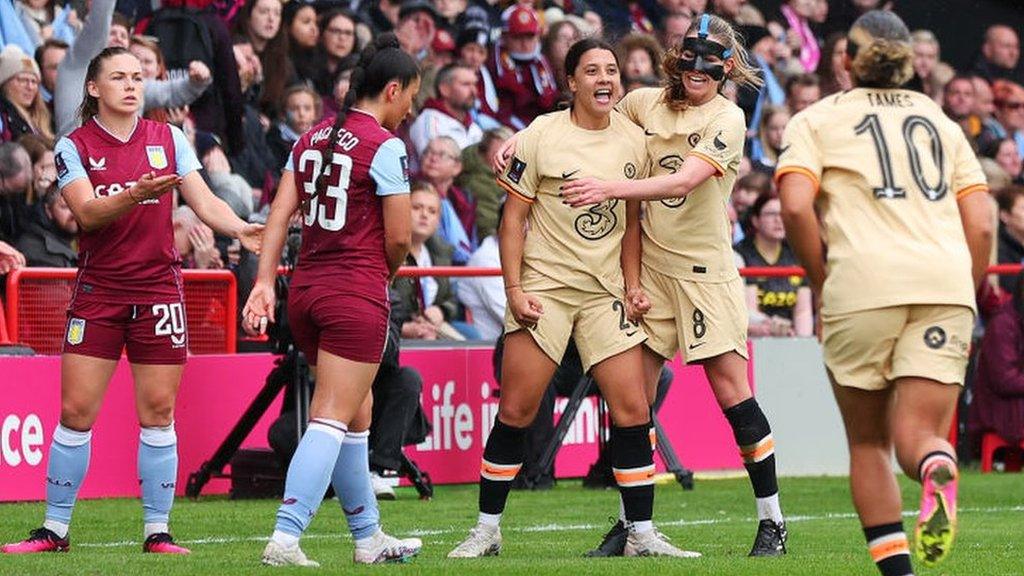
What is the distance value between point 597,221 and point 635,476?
112cm

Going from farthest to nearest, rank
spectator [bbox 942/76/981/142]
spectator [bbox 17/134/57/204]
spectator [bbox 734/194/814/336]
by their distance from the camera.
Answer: spectator [bbox 942/76/981/142], spectator [bbox 734/194/814/336], spectator [bbox 17/134/57/204]

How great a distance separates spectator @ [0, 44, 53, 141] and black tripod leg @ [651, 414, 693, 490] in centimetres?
464

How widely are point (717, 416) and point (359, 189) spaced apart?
27.4ft

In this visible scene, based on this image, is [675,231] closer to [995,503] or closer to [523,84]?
[995,503]

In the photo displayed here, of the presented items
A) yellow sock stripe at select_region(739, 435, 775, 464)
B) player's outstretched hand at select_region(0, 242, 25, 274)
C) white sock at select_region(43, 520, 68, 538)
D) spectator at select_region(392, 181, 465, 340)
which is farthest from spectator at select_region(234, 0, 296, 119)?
yellow sock stripe at select_region(739, 435, 775, 464)

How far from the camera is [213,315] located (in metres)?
13.6

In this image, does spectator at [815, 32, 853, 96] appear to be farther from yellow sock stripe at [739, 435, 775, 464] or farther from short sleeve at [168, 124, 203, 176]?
short sleeve at [168, 124, 203, 176]

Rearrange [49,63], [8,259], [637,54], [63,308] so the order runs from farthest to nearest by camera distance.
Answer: [637,54] < [49,63] < [63,308] < [8,259]

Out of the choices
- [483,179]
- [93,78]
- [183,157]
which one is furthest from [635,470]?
[483,179]

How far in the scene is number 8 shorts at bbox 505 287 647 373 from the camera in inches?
357

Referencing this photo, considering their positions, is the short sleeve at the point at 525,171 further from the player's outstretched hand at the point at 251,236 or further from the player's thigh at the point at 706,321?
the player's outstretched hand at the point at 251,236

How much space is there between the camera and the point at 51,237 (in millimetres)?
13227

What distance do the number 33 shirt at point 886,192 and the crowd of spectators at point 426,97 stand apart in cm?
564

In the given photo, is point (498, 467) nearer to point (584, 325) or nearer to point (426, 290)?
point (584, 325)
